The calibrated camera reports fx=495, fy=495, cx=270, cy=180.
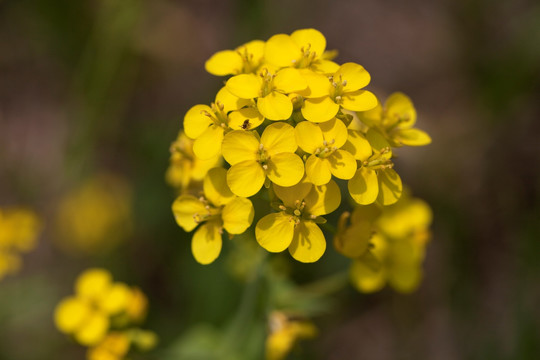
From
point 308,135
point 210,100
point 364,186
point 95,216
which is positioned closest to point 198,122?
point 308,135

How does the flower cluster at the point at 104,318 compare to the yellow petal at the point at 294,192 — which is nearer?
the yellow petal at the point at 294,192

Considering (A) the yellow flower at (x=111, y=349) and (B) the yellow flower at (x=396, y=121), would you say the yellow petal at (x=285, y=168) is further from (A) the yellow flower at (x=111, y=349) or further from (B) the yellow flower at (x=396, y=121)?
(A) the yellow flower at (x=111, y=349)

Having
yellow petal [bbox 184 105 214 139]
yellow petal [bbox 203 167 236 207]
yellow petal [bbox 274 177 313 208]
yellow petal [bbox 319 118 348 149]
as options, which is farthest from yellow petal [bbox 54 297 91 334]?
yellow petal [bbox 319 118 348 149]

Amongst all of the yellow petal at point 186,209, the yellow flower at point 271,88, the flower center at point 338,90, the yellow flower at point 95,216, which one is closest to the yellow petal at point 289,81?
the yellow flower at point 271,88

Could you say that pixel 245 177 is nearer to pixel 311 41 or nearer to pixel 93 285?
pixel 311 41

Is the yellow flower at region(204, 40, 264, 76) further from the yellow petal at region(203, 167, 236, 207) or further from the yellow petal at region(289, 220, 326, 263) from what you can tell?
the yellow petal at region(289, 220, 326, 263)

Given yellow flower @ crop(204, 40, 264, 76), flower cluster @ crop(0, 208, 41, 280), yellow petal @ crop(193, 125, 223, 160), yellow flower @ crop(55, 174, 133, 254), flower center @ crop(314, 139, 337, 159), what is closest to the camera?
flower center @ crop(314, 139, 337, 159)
